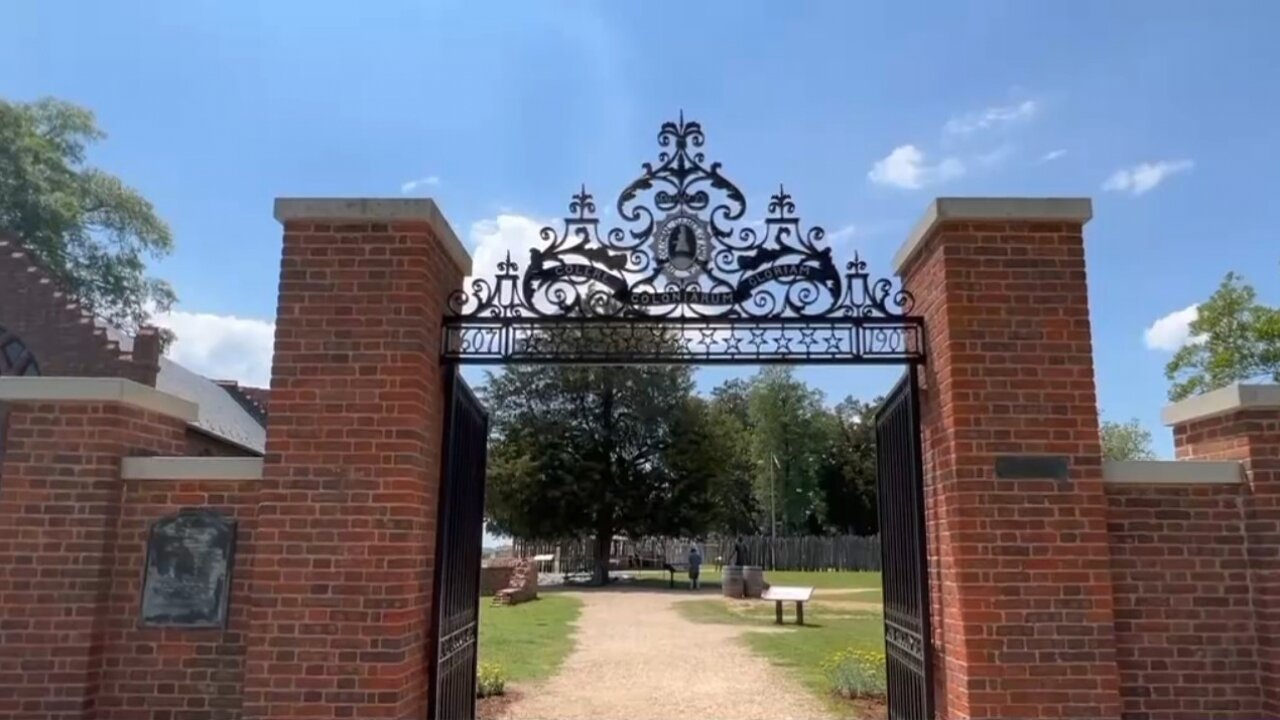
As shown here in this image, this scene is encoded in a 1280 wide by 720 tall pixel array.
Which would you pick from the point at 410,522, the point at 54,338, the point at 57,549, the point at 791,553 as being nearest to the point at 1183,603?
the point at 410,522

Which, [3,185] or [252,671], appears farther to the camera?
[3,185]

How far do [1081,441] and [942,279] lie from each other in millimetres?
1205

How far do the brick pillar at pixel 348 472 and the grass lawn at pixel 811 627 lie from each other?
645cm

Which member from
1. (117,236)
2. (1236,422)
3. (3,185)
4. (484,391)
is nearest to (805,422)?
(484,391)

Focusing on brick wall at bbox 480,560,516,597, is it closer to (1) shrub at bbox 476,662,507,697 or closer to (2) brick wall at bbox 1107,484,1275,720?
(1) shrub at bbox 476,662,507,697

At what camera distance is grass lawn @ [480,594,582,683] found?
11805mm

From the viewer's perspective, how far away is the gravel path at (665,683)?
897cm

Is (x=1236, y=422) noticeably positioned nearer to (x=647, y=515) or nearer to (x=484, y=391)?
(x=647, y=515)

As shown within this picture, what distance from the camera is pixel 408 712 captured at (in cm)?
Answer: 486

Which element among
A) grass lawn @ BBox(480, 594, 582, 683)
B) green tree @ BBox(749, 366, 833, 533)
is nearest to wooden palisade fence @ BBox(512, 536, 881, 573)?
green tree @ BBox(749, 366, 833, 533)

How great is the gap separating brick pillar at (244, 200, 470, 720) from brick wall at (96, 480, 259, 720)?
26 cm

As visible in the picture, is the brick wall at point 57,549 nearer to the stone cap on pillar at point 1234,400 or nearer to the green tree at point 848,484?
the stone cap on pillar at point 1234,400

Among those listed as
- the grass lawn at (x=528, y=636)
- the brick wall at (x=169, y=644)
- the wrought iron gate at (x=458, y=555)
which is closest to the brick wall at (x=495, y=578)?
the grass lawn at (x=528, y=636)

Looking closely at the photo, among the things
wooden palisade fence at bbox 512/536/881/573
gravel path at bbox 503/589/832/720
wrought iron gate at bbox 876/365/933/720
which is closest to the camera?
wrought iron gate at bbox 876/365/933/720
